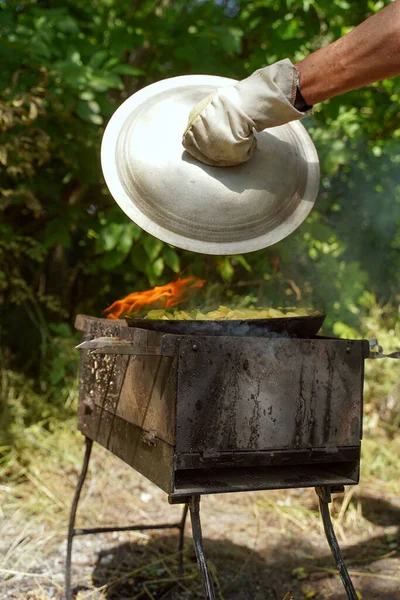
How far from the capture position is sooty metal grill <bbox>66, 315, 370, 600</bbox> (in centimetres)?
193

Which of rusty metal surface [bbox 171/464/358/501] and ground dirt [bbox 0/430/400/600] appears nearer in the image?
rusty metal surface [bbox 171/464/358/501]

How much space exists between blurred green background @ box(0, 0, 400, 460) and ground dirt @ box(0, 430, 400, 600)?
58cm

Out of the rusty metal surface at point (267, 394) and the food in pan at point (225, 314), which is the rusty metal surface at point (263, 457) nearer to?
the rusty metal surface at point (267, 394)

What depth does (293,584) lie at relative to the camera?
3219 millimetres

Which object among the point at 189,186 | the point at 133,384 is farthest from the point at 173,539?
the point at 189,186

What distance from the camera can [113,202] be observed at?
4.84 m

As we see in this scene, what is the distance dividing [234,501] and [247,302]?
146 cm

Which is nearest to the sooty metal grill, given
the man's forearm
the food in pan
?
the food in pan

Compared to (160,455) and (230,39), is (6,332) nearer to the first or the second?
(230,39)

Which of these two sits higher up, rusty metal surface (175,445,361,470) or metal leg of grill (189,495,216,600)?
rusty metal surface (175,445,361,470)

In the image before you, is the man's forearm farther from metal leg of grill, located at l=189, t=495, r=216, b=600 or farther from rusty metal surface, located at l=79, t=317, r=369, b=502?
metal leg of grill, located at l=189, t=495, r=216, b=600

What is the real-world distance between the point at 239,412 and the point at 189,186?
787 millimetres

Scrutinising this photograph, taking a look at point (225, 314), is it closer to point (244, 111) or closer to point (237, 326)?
point (237, 326)

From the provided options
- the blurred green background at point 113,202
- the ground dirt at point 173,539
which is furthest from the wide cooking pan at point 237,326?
the blurred green background at point 113,202
